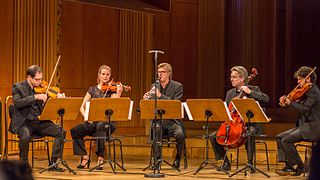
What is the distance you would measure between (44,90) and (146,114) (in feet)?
3.89

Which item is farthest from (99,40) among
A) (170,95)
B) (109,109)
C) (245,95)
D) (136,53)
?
(245,95)

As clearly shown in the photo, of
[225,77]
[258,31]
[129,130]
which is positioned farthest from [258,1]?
[129,130]

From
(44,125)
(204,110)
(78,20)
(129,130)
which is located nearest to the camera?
(204,110)

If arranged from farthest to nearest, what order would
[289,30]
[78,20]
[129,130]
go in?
[289,30] → [129,130] → [78,20]

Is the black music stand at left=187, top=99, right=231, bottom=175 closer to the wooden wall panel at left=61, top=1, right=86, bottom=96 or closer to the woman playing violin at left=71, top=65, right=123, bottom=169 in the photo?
the woman playing violin at left=71, top=65, right=123, bottom=169

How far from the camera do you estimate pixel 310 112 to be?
5.86m

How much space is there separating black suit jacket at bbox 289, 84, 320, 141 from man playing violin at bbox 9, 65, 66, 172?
2.60 metres

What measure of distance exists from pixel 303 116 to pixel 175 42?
16.0 feet

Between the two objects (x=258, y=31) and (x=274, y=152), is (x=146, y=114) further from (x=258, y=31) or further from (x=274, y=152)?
(x=258, y=31)

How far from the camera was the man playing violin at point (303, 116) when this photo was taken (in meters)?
5.77

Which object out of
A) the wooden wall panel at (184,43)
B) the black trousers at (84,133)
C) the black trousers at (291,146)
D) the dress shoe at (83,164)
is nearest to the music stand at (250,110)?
the black trousers at (291,146)

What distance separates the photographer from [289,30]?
35.5ft

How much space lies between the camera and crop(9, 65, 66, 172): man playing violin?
244 inches

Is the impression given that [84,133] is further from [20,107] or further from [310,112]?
[310,112]
